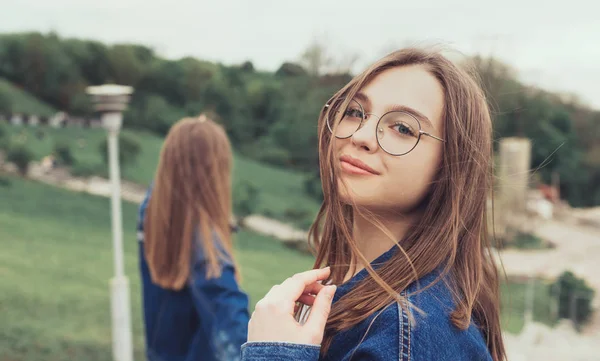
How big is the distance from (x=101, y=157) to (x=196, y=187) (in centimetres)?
1699

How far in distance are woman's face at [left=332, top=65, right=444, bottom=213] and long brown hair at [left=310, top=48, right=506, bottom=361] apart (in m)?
0.02

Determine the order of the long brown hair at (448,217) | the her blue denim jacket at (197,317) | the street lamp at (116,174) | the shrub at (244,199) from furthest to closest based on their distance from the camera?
the shrub at (244,199), the street lamp at (116,174), the her blue denim jacket at (197,317), the long brown hair at (448,217)

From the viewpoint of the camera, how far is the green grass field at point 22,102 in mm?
17442

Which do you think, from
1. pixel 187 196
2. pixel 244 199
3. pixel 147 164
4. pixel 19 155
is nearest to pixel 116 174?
pixel 187 196

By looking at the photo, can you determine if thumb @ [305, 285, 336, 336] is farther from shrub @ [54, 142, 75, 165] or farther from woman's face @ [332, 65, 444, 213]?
shrub @ [54, 142, 75, 165]

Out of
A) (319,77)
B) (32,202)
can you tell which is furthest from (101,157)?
(319,77)

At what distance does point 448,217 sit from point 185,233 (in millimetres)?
1371

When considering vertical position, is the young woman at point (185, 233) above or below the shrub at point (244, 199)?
above

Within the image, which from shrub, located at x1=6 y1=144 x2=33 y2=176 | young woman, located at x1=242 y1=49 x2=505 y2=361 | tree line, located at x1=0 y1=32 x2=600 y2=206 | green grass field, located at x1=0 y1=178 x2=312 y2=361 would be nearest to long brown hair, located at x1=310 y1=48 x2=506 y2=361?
young woman, located at x1=242 y1=49 x2=505 y2=361

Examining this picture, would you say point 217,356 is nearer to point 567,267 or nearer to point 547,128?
point 567,267

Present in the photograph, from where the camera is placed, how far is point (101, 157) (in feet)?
60.2

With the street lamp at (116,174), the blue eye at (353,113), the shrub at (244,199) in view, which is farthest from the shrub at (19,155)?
the blue eye at (353,113)

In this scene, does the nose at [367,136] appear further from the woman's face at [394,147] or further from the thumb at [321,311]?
the thumb at [321,311]

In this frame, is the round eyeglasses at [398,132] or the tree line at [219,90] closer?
the round eyeglasses at [398,132]
